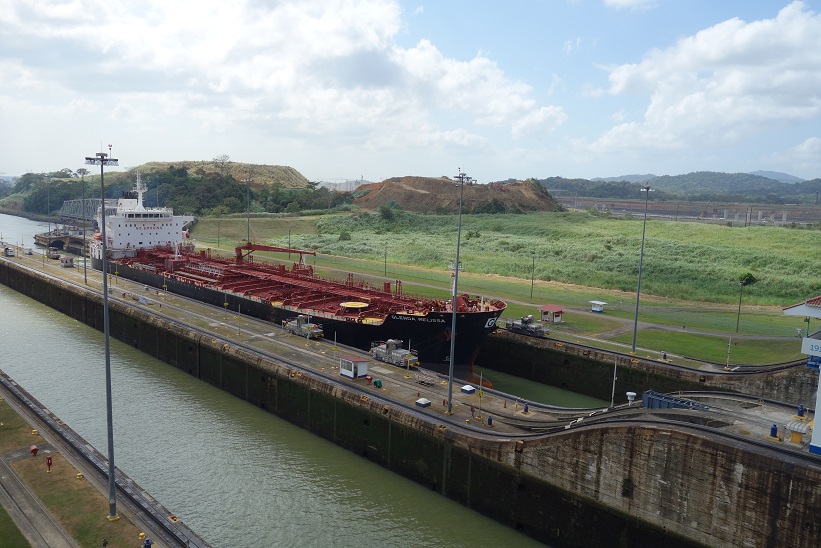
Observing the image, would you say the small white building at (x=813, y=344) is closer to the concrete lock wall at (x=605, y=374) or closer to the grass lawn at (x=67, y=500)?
the concrete lock wall at (x=605, y=374)

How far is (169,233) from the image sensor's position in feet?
266

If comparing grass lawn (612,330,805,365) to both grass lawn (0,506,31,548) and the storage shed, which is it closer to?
the storage shed

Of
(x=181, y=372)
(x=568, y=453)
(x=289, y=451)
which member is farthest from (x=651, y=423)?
(x=181, y=372)

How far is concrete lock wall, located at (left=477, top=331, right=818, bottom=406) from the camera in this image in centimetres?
3253

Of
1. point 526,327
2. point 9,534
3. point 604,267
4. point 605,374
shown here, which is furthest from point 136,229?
point 9,534

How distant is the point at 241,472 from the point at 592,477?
16.0 metres

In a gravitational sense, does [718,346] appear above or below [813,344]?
below

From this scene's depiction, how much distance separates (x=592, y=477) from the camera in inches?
842

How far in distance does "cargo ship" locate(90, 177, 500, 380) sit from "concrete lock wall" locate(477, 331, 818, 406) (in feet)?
16.0

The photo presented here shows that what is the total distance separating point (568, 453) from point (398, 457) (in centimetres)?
884

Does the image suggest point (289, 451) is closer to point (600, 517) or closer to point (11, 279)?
point (600, 517)

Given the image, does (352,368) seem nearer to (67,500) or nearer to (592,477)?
(592,477)

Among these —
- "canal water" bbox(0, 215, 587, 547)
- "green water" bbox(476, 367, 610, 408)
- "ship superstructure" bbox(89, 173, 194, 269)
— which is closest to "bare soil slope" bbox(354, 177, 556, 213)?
"ship superstructure" bbox(89, 173, 194, 269)

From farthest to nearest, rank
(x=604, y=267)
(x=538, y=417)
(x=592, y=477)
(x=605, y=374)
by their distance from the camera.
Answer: (x=604, y=267)
(x=605, y=374)
(x=538, y=417)
(x=592, y=477)
